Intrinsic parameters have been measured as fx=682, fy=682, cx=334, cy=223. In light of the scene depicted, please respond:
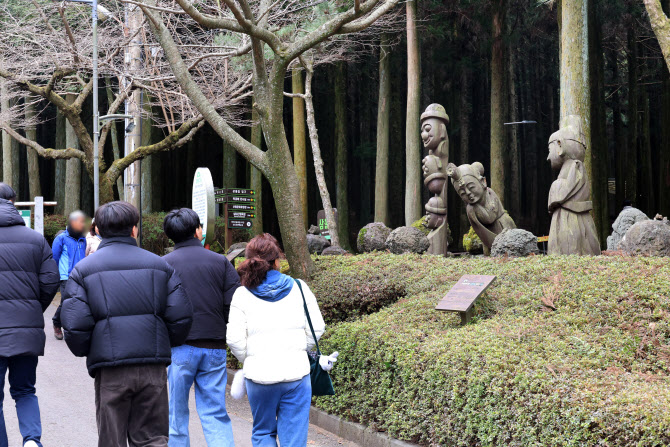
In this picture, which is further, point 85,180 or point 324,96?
point 324,96

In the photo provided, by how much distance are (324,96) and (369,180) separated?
4.86 m

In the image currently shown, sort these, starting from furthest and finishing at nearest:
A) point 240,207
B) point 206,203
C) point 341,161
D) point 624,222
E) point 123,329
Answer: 1. point 341,161
2. point 240,207
3. point 624,222
4. point 206,203
5. point 123,329

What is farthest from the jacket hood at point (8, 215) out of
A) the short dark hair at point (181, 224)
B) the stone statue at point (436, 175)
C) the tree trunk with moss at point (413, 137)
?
the tree trunk with moss at point (413, 137)

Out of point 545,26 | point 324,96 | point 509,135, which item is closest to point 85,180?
point 324,96

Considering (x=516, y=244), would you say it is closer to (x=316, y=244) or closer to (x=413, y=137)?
(x=316, y=244)

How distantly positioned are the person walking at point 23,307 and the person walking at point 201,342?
103cm

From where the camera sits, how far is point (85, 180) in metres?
29.8

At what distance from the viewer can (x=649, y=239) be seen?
9430 millimetres

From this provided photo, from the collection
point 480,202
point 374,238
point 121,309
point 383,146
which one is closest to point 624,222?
point 480,202

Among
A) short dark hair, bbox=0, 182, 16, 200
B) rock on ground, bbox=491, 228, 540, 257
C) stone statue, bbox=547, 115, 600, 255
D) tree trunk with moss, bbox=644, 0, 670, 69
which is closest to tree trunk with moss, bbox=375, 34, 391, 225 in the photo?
rock on ground, bbox=491, 228, 540, 257

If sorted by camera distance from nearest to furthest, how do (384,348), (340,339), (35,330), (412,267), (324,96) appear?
(35,330)
(384,348)
(340,339)
(412,267)
(324,96)

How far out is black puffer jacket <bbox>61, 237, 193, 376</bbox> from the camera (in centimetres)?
404

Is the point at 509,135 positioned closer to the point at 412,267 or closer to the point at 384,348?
the point at 412,267

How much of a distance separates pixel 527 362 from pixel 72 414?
15.4ft
